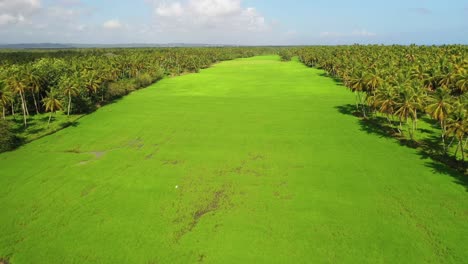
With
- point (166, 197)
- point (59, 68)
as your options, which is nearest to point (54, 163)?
point (166, 197)

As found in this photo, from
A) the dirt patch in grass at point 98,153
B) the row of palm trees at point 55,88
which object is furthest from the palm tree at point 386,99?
the row of palm trees at point 55,88

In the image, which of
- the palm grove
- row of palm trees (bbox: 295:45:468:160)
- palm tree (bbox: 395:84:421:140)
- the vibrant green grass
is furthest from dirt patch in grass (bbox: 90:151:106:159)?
palm tree (bbox: 395:84:421:140)

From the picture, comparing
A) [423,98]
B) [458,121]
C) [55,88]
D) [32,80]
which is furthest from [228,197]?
[32,80]

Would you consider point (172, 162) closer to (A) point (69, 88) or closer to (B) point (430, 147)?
(A) point (69, 88)

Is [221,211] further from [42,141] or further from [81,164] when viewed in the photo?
[42,141]

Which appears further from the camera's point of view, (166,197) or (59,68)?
(59,68)
